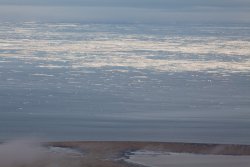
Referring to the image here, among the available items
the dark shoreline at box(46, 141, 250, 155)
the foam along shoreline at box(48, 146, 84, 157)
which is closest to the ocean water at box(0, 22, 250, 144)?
the dark shoreline at box(46, 141, 250, 155)

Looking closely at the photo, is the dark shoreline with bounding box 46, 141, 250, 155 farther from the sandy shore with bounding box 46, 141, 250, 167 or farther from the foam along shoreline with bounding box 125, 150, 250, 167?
the foam along shoreline with bounding box 125, 150, 250, 167

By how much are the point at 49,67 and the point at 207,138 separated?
37.9 feet

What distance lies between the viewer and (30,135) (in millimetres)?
18438

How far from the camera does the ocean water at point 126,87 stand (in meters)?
19.1

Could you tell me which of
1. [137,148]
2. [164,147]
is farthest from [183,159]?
[137,148]

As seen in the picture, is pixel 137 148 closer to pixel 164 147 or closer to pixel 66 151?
pixel 164 147

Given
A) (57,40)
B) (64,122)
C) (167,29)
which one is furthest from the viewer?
(167,29)

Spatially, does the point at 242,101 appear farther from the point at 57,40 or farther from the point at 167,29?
the point at 167,29

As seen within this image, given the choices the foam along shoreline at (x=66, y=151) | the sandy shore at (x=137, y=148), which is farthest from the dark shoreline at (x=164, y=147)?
the foam along shoreline at (x=66, y=151)

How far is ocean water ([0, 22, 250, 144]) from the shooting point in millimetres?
19125

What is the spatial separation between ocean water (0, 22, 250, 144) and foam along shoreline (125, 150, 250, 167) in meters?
1.82

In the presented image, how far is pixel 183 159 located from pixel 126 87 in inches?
377

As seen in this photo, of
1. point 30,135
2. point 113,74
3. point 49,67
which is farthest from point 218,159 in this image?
point 49,67

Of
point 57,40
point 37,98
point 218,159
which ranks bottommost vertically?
point 218,159
